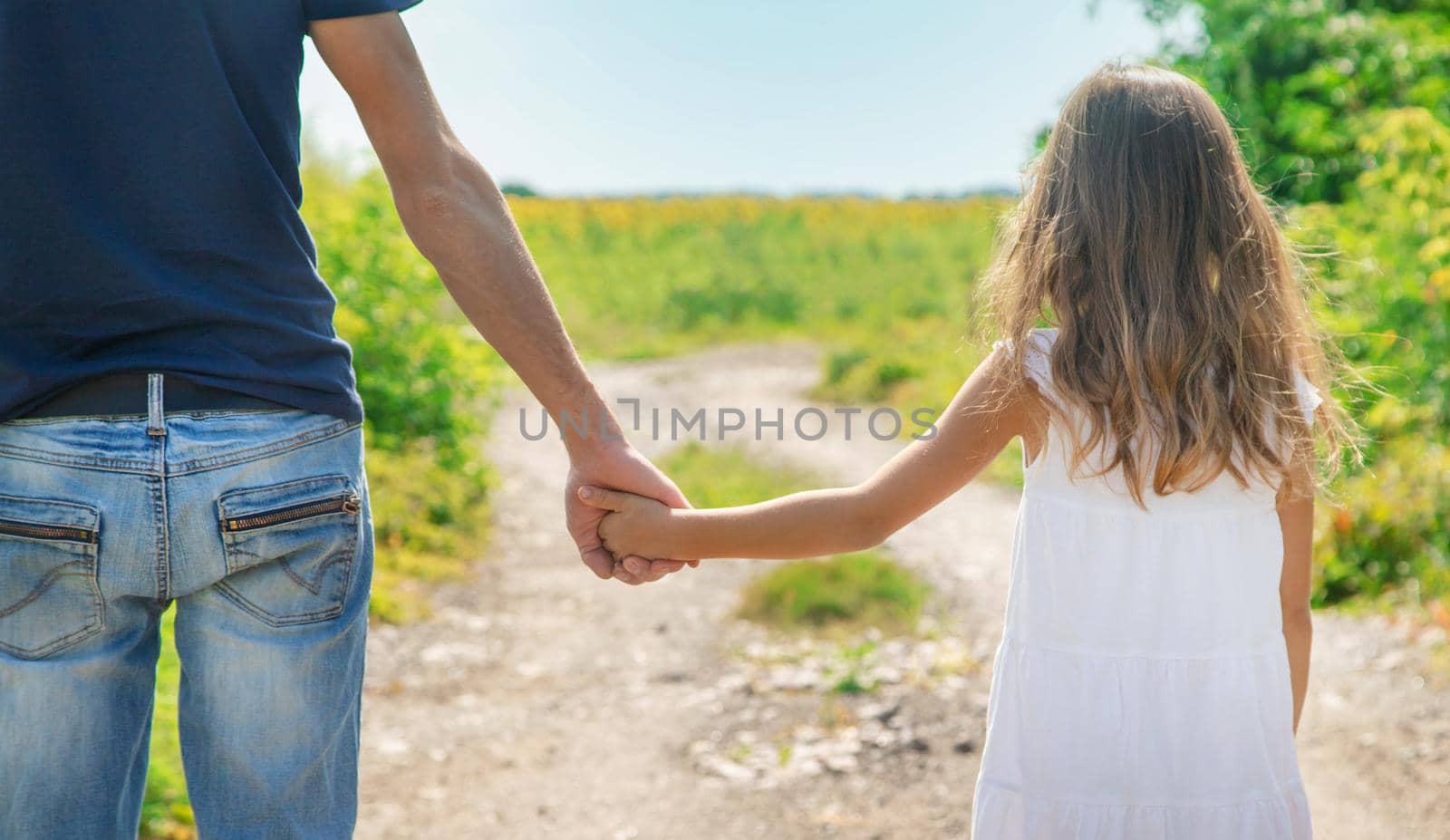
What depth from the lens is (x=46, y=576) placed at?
58.5 inches

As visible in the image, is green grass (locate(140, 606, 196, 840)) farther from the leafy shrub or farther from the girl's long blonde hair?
the leafy shrub

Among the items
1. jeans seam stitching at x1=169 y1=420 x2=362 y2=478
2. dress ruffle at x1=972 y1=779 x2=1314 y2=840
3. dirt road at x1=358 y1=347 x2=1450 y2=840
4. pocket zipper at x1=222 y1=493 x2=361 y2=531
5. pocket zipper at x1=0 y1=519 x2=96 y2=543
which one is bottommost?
dirt road at x1=358 y1=347 x2=1450 y2=840

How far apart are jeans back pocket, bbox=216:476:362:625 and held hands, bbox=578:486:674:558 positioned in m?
0.63

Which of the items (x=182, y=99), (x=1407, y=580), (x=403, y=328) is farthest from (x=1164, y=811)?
(x=403, y=328)

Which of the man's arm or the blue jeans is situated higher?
the man's arm

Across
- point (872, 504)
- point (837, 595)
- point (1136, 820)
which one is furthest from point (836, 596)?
point (1136, 820)

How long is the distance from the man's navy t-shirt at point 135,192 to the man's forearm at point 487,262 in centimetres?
25

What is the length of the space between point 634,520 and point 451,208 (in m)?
0.69

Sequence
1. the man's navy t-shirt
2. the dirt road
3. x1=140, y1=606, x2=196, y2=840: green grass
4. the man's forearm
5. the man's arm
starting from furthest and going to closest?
the dirt road → x1=140, y1=606, x2=196, y2=840: green grass → the man's forearm → the man's arm → the man's navy t-shirt

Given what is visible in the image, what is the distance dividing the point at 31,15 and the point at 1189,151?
1488 mm

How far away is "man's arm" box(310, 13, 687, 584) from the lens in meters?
1.62

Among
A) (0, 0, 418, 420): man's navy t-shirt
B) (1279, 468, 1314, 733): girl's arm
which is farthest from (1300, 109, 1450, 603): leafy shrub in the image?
(0, 0, 418, 420): man's navy t-shirt

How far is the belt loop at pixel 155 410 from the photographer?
148 centimetres

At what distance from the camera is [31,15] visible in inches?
57.1
